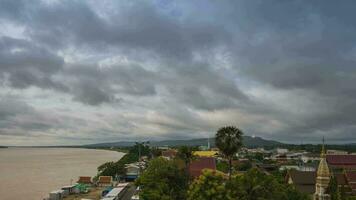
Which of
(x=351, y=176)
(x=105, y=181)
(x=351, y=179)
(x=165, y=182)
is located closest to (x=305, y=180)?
(x=351, y=179)

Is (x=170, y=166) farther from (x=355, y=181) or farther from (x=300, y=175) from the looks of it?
(x=355, y=181)

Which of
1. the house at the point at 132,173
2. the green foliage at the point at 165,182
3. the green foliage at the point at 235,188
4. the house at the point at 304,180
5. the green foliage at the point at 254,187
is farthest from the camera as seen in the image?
the house at the point at 132,173

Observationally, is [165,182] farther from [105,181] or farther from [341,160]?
[341,160]

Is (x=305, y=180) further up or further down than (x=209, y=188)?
further down

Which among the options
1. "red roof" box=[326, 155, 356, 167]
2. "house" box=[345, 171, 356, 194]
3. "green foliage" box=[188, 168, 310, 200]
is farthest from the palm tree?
"red roof" box=[326, 155, 356, 167]

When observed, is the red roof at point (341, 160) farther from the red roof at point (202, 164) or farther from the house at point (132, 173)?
the house at point (132, 173)

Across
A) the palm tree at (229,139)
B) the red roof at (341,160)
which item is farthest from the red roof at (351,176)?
the palm tree at (229,139)
